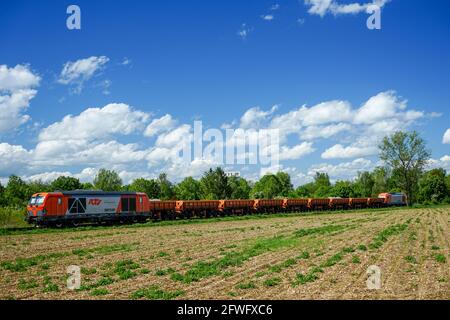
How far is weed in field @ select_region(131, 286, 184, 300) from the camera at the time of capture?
11.5 metres

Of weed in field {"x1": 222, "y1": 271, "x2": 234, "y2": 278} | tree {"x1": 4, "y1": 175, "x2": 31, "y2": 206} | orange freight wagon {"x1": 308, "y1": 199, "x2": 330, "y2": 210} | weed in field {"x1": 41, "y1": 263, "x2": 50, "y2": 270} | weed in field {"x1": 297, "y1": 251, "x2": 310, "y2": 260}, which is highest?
tree {"x1": 4, "y1": 175, "x2": 31, "y2": 206}

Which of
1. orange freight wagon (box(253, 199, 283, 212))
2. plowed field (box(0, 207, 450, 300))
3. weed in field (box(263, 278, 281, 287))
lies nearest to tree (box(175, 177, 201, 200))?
orange freight wagon (box(253, 199, 283, 212))

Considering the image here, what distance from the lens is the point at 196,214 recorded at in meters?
55.8

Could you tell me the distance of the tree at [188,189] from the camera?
120900 mm

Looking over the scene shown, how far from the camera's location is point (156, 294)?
38.6 feet

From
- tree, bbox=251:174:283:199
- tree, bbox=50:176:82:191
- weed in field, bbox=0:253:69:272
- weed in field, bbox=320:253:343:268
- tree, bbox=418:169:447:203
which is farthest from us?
tree, bbox=251:174:283:199

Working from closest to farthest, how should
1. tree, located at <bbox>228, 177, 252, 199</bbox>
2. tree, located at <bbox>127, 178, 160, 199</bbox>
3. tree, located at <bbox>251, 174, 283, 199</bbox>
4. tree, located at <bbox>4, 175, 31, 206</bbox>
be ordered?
tree, located at <bbox>4, 175, 31, 206</bbox>, tree, located at <bbox>228, 177, 252, 199</bbox>, tree, located at <bbox>127, 178, 160, 199</bbox>, tree, located at <bbox>251, 174, 283, 199</bbox>

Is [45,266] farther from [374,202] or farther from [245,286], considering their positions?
[374,202]

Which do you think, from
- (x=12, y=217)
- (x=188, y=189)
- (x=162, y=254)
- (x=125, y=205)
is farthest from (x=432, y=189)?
(x=162, y=254)

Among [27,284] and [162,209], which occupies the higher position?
[162,209]

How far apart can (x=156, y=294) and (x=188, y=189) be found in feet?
375

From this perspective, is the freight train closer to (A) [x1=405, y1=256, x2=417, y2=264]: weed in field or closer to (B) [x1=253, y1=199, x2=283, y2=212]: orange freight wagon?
(B) [x1=253, y1=199, x2=283, y2=212]: orange freight wagon
